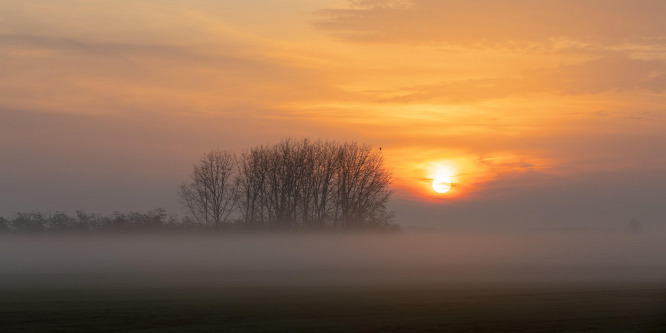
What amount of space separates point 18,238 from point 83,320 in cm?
9588

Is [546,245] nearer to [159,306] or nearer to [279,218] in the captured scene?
[279,218]

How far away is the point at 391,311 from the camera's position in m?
35.1

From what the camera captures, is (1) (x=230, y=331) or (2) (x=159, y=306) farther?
(2) (x=159, y=306)

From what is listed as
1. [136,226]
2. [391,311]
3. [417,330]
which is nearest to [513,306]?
[391,311]

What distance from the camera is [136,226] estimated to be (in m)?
124

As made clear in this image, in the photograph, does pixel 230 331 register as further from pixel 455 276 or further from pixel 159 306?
pixel 455 276

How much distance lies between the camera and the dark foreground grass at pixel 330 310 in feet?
97.6

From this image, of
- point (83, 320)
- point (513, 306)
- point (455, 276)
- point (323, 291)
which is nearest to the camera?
point (83, 320)

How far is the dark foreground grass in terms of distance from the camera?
2975 cm

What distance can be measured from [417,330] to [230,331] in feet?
23.9

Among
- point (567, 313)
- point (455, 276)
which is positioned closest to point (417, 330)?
point (567, 313)

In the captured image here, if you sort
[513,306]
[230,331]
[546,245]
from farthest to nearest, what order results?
[546,245]
[513,306]
[230,331]

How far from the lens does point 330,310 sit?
35.3m

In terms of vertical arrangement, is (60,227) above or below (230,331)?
above
